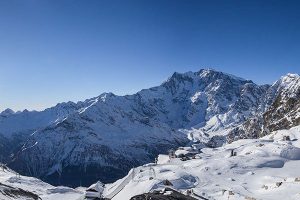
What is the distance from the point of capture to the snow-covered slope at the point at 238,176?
109m

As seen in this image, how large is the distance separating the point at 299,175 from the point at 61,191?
280ft

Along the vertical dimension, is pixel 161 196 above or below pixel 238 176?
above

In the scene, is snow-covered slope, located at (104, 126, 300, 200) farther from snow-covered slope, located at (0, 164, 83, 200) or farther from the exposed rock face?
snow-covered slope, located at (0, 164, 83, 200)

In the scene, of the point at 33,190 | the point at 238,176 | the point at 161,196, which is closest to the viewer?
the point at 161,196

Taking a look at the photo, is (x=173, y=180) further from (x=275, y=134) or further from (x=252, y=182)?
(x=275, y=134)

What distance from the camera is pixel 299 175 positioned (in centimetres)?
12362

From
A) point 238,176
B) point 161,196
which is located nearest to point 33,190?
point 238,176

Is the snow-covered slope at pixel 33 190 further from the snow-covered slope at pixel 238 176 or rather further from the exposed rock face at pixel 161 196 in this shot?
the exposed rock face at pixel 161 196

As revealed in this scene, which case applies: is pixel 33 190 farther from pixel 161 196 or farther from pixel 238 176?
pixel 161 196

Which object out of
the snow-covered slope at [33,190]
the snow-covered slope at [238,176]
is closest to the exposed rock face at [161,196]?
the snow-covered slope at [238,176]

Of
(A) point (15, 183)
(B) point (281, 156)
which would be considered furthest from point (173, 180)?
(A) point (15, 183)

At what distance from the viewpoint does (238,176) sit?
131 m

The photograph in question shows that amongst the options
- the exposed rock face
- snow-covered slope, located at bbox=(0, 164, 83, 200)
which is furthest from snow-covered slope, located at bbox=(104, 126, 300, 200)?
snow-covered slope, located at bbox=(0, 164, 83, 200)

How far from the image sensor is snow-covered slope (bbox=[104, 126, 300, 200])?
10919 centimetres
